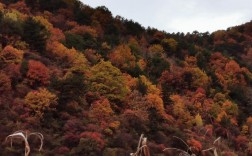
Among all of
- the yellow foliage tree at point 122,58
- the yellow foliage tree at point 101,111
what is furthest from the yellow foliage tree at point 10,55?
the yellow foliage tree at point 122,58

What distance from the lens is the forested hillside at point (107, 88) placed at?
35.1 metres

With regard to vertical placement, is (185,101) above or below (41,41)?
below

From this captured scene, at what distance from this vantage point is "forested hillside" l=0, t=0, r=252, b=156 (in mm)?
35062

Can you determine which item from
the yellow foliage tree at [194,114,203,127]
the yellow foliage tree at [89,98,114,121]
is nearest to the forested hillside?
the yellow foliage tree at [89,98,114,121]

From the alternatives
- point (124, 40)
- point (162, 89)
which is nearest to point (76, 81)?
point (162, 89)

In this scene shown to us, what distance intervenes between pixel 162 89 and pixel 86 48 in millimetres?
12214

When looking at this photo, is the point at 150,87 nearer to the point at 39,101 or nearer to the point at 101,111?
the point at 101,111

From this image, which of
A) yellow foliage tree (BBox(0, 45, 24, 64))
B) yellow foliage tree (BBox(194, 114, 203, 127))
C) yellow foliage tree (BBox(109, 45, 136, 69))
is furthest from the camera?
yellow foliage tree (BBox(109, 45, 136, 69))

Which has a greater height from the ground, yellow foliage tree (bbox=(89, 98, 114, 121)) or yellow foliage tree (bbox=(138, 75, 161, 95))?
yellow foliage tree (bbox=(138, 75, 161, 95))

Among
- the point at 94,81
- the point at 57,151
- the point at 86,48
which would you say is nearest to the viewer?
the point at 57,151

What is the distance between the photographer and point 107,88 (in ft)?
143

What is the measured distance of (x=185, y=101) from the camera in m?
52.3

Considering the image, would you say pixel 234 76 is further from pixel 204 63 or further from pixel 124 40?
pixel 124 40

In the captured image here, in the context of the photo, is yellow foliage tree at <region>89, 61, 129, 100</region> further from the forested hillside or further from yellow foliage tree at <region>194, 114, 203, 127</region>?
yellow foliage tree at <region>194, 114, 203, 127</region>
